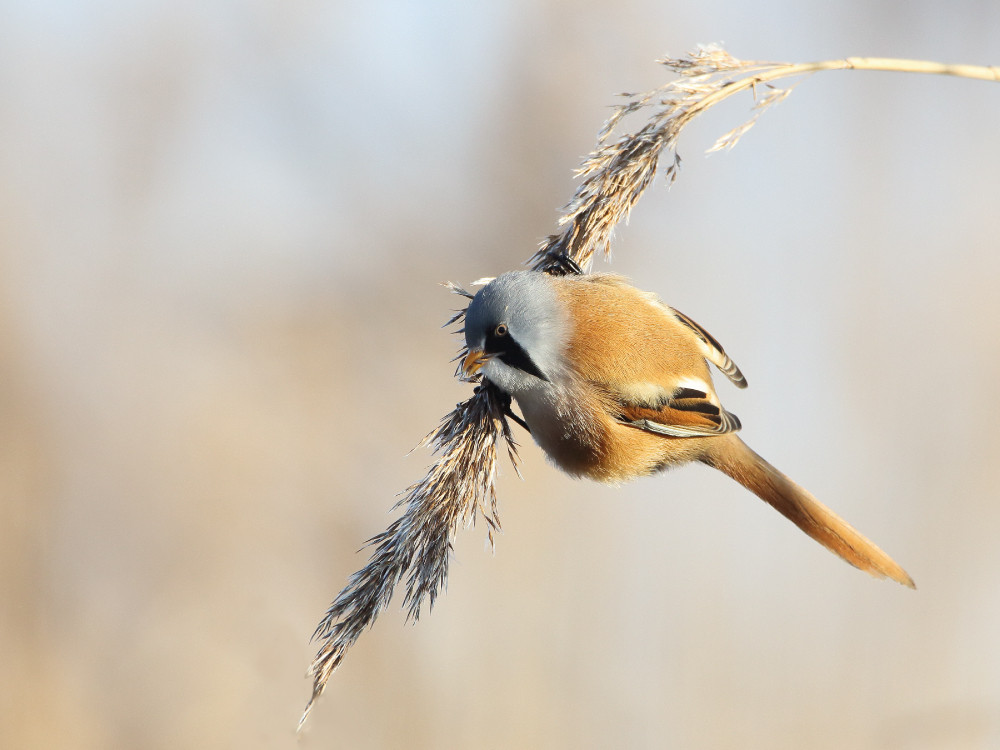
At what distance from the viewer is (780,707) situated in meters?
3.51

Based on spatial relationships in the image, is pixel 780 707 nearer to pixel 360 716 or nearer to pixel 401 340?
pixel 360 716

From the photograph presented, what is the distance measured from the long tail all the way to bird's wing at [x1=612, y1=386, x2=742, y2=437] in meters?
0.11

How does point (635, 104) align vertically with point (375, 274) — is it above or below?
above

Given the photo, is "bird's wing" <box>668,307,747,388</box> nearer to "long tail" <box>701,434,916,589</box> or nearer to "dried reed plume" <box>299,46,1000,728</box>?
"long tail" <box>701,434,916,589</box>

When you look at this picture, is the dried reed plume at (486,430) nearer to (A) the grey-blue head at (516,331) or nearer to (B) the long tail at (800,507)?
(A) the grey-blue head at (516,331)

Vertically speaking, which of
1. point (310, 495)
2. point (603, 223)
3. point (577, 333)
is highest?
point (603, 223)

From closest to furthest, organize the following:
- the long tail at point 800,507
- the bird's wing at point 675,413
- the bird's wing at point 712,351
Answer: the long tail at point 800,507, the bird's wing at point 675,413, the bird's wing at point 712,351

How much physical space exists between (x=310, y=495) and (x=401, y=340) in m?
0.86

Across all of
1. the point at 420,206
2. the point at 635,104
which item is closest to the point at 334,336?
the point at 420,206

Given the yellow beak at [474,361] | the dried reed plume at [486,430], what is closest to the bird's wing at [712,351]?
the dried reed plume at [486,430]

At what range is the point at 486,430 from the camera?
5.83 feet

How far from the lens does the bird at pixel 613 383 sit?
1.73 metres

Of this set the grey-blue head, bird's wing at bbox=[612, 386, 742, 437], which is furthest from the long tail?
the grey-blue head

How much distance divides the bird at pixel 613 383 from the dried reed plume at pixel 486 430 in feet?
0.40
